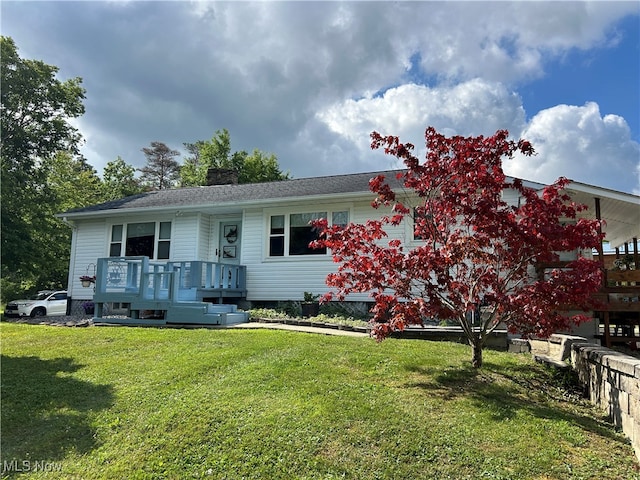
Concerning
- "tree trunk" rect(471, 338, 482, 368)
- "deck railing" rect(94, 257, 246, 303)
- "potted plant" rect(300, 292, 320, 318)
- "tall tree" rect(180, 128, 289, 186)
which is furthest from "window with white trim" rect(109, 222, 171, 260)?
"tall tree" rect(180, 128, 289, 186)

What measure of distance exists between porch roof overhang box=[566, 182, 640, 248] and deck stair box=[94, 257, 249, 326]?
836 centimetres

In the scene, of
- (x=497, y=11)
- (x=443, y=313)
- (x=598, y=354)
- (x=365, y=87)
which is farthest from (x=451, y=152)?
(x=365, y=87)

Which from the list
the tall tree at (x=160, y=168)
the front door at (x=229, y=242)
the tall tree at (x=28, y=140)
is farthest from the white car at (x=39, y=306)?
the tall tree at (x=160, y=168)

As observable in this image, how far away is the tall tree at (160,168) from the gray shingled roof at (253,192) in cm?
3021

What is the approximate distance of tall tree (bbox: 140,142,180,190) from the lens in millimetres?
43906

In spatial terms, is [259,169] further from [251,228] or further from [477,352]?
[477,352]

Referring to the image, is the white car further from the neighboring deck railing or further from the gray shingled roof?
the neighboring deck railing

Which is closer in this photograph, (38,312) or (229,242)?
(229,242)

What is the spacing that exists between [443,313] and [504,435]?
1.67 meters

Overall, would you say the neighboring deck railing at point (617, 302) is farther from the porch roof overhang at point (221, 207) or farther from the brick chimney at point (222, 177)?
the brick chimney at point (222, 177)

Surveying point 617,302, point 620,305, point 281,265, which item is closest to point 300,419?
point 620,305

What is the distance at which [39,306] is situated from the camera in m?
16.8

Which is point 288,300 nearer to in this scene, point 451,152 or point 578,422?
point 451,152

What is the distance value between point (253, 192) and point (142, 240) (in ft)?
13.5
